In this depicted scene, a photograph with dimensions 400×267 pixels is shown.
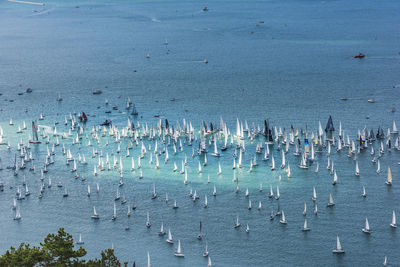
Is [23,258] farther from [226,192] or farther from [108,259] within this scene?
[226,192]

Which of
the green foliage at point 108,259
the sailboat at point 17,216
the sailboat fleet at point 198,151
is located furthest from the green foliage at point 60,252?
the sailboat at point 17,216

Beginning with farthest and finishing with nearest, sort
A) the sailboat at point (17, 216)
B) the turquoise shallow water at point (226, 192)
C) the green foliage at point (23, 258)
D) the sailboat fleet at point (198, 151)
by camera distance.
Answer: the sailboat fleet at point (198, 151) → the sailboat at point (17, 216) → the turquoise shallow water at point (226, 192) → the green foliage at point (23, 258)

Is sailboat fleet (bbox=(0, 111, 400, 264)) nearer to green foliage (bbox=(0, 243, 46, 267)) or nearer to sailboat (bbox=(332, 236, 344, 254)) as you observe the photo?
sailboat (bbox=(332, 236, 344, 254))

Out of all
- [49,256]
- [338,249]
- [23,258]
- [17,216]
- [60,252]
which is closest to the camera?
[23,258]

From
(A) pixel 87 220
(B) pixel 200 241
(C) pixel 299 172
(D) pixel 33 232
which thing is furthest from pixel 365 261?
(D) pixel 33 232

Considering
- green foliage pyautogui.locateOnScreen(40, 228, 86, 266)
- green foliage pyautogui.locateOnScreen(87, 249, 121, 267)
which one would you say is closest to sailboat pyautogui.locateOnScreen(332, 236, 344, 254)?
green foliage pyautogui.locateOnScreen(87, 249, 121, 267)

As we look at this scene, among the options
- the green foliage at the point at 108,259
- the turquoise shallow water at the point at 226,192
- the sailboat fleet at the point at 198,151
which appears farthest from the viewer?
the sailboat fleet at the point at 198,151

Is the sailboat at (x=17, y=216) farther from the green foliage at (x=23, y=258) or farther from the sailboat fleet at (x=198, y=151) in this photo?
the green foliage at (x=23, y=258)

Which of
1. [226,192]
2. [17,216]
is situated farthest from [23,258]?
[226,192]
